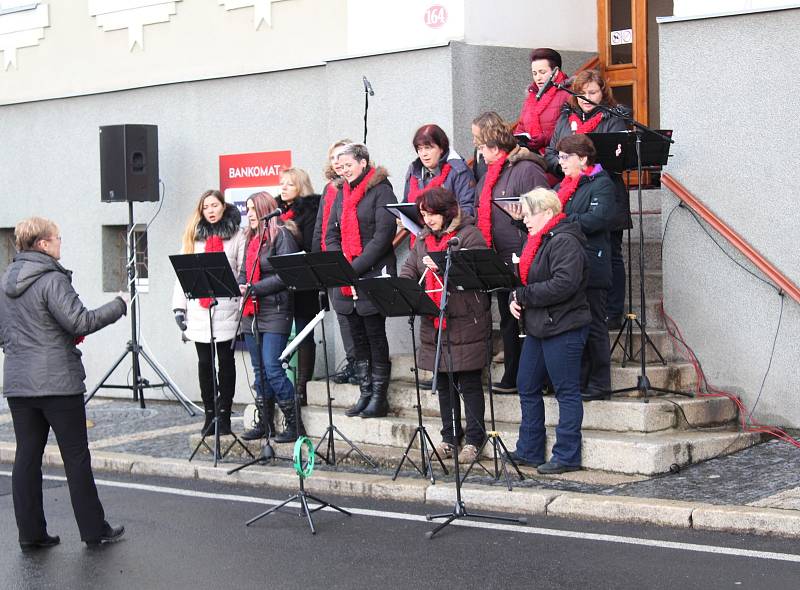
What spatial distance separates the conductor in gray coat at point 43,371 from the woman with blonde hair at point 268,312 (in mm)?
2544

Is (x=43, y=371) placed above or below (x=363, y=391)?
above

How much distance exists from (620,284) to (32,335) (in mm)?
4623

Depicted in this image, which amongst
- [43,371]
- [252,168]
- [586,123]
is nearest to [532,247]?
[586,123]

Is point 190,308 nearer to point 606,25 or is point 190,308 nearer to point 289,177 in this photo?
point 289,177

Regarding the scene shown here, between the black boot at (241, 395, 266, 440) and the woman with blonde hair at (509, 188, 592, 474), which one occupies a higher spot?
the woman with blonde hair at (509, 188, 592, 474)

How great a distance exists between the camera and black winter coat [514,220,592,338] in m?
8.56

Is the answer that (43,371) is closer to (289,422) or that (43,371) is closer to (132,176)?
(289,422)

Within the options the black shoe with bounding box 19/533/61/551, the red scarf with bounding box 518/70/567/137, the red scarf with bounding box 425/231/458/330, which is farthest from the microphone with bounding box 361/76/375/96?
the black shoe with bounding box 19/533/61/551

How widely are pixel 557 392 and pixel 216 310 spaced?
3.08m

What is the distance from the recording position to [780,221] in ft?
32.9

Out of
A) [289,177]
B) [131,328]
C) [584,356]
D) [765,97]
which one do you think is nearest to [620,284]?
[584,356]

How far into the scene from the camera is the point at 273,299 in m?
10.3

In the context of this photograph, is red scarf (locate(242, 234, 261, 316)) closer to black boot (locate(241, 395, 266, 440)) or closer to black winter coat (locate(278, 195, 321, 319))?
black winter coat (locate(278, 195, 321, 319))

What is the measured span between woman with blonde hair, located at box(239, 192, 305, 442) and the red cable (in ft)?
9.90
